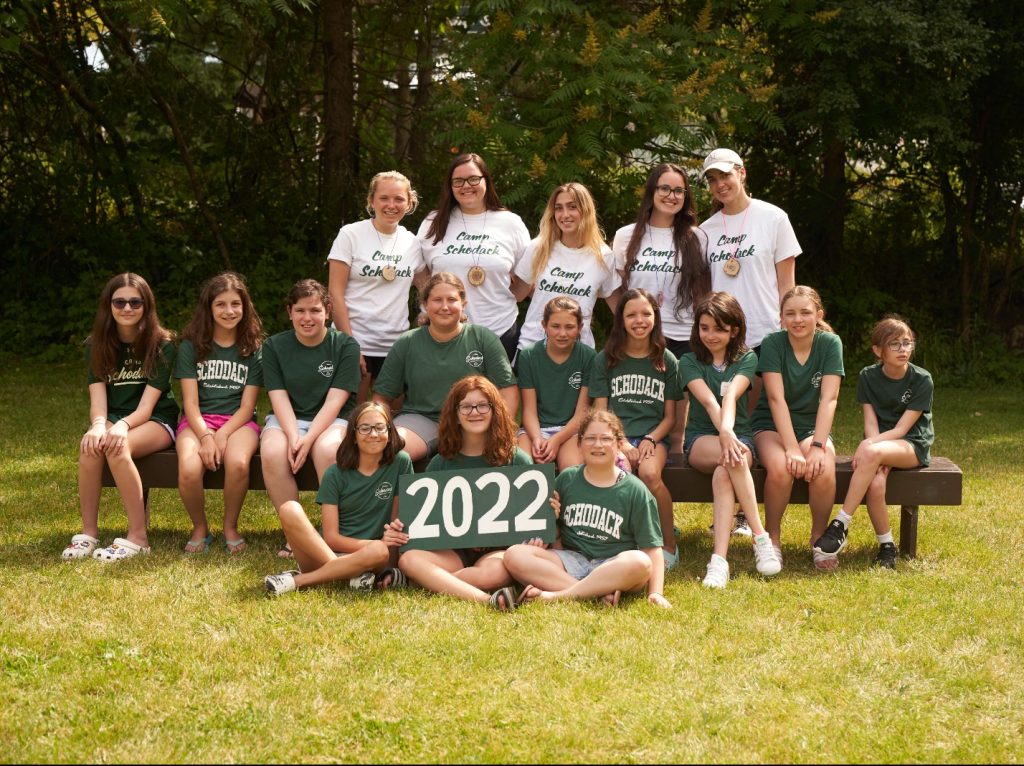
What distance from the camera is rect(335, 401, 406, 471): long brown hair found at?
203 inches

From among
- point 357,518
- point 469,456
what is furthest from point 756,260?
point 357,518

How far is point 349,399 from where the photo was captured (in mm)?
5949

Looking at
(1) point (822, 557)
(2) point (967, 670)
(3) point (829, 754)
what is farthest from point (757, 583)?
(3) point (829, 754)

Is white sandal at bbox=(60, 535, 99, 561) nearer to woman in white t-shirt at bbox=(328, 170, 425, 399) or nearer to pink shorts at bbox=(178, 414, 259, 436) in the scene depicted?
pink shorts at bbox=(178, 414, 259, 436)

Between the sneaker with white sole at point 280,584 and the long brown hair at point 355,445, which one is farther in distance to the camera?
the long brown hair at point 355,445

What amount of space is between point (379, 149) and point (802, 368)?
333 inches

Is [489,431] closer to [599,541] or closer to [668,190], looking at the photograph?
[599,541]

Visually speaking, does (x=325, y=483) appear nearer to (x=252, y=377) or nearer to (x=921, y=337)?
(x=252, y=377)

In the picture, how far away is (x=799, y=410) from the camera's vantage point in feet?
18.9

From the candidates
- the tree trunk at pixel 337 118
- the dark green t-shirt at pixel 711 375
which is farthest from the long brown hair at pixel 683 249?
the tree trunk at pixel 337 118

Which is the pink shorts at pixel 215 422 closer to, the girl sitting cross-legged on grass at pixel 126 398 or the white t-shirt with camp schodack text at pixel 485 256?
the girl sitting cross-legged on grass at pixel 126 398

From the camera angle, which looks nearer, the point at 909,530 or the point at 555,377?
the point at 909,530

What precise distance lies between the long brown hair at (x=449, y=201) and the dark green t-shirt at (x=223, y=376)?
116 cm

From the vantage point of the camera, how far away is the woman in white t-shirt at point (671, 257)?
5938 millimetres
